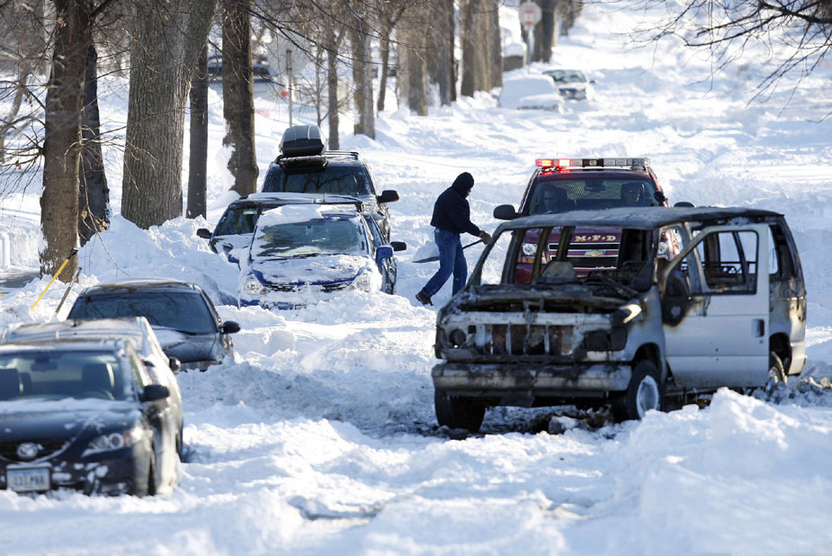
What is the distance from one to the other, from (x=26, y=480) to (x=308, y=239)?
10020 millimetres

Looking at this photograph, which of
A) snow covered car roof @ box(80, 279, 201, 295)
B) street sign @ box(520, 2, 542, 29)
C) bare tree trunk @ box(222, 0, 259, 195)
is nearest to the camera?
snow covered car roof @ box(80, 279, 201, 295)

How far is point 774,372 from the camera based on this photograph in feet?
34.4

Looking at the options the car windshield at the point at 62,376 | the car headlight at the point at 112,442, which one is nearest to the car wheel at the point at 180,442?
the car windshield at the point at 62,376

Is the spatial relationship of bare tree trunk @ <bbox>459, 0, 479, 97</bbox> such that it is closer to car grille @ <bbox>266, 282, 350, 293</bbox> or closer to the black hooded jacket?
the black hooded jacket

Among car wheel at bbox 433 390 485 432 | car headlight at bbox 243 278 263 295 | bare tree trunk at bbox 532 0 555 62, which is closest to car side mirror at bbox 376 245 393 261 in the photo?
car headlight at bbox 243 278 263 295

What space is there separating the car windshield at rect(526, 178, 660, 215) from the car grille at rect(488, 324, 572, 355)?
590cm

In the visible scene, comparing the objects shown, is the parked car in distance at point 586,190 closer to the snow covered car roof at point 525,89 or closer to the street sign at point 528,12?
the snow covered car roof at point 525,89

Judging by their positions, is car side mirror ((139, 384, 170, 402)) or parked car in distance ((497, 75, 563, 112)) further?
parked car in distance ((497, 75, 563, 112))

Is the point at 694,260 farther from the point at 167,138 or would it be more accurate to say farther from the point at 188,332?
the point at 167,138

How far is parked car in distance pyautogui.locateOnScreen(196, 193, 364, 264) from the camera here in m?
18.9

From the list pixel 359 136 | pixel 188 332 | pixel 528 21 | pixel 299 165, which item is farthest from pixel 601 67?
pixel 188 332

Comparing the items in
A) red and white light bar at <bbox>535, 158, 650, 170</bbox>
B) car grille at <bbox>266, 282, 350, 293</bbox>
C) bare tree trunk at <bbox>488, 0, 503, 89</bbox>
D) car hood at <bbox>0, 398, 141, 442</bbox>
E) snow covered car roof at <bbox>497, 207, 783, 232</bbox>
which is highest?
bare tree trunk at <bbox>488, 0, 503, 89</bbox>

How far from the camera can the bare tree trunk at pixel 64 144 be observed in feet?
47.0

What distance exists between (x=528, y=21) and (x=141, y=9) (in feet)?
175
